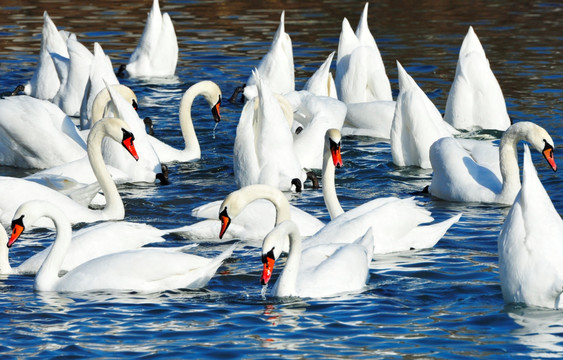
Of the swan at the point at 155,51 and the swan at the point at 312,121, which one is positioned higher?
the swan at the point at 155,51

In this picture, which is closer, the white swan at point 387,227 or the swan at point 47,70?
the white swan at point 387,227

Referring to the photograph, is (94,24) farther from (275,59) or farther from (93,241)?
(93,241)

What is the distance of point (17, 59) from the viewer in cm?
1888

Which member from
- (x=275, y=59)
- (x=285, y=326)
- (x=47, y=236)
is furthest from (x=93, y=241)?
(x=275, y=59)

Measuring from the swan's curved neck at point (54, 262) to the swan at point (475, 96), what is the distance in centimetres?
667

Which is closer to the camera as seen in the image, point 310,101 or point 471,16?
point 310,101

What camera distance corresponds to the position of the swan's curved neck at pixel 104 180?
10.2 m

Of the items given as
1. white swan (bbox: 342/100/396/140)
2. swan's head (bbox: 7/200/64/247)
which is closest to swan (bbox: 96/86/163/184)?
white swan (bbox: 342/100/396/140)

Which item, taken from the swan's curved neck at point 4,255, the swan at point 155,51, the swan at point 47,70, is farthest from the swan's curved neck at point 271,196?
the swan at point 155,51

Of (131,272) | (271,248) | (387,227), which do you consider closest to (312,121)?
(387,227)

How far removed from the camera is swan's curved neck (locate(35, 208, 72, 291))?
797 centimetres

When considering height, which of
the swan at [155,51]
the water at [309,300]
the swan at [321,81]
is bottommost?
the water at [309,300]

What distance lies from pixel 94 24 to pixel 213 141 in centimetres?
906

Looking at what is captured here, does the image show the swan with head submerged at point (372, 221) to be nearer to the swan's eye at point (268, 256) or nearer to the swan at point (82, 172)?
the swan's eye at point (268, 256)
